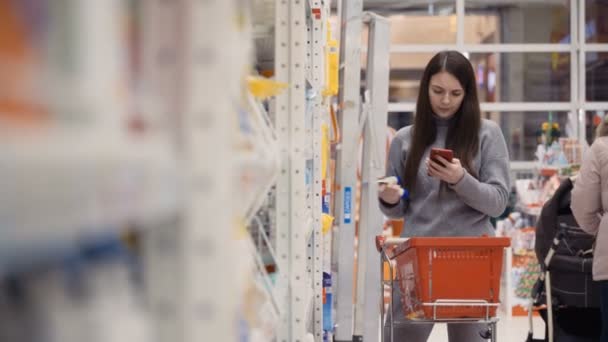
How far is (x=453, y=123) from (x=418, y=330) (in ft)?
2.84

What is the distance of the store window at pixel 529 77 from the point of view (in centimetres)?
1152

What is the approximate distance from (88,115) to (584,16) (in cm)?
1150

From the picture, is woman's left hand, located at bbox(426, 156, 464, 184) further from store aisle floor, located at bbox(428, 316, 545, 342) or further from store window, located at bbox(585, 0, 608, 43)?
store window, located at bbox(585, 0, 608, 43)

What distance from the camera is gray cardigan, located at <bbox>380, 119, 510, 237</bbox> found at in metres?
3.73

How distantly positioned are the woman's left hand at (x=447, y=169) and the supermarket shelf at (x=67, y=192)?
2.86 metres

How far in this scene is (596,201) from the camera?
4.56m

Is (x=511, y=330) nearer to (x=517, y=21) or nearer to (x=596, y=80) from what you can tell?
(x=596, y=80)

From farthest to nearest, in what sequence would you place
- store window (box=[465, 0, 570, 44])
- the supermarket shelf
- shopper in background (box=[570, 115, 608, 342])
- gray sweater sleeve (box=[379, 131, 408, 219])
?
store window (box=[465, 0, 570, 44]), shopper in background (box=[570, 115, 608, 342]), gray sweater sleeve (box=[379, 131, 408, 219]), the supermarket shelf

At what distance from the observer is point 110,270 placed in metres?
0.80

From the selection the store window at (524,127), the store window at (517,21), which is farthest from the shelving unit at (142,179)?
the store window at (517,21)

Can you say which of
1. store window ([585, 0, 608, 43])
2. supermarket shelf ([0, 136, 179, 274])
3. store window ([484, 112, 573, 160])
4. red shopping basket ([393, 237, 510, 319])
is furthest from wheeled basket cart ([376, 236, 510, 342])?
store window ([585, 0, 608, 43])

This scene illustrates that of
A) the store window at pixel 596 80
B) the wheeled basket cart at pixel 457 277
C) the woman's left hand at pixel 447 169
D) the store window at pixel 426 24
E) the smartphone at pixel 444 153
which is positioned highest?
the store window at pixel 426 24

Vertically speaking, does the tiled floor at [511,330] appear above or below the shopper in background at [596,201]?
below

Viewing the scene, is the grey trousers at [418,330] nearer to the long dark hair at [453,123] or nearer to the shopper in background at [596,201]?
the long dark hair at [453,123]
